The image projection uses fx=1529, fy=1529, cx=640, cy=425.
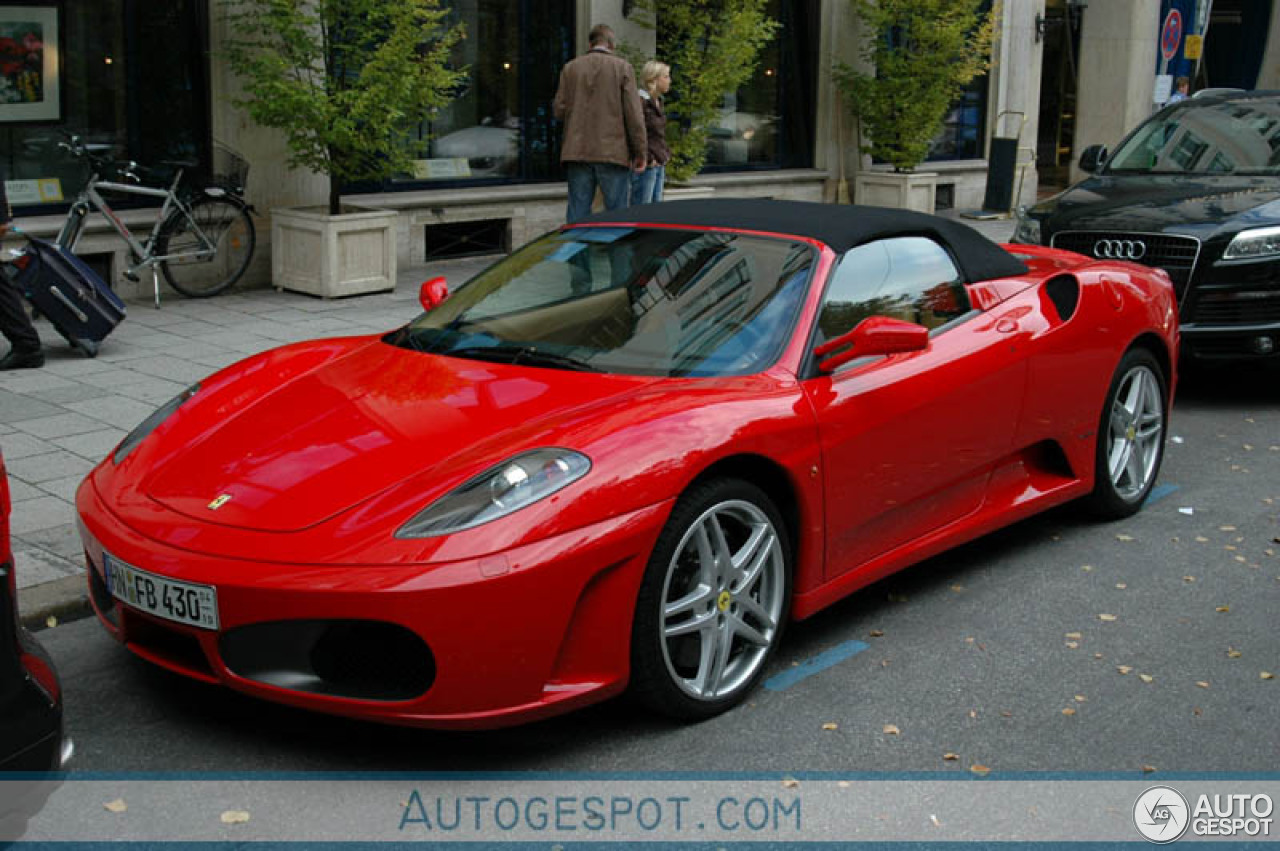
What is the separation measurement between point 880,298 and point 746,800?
2.06m

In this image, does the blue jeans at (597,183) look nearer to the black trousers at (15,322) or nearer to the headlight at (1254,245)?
the black trousers at (15,322)

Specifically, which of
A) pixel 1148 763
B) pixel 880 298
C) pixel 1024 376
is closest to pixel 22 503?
pixel 880 298

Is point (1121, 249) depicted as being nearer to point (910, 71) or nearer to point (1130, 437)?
point (1130, 437)

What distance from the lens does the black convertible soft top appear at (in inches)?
209

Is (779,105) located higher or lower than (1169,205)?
higher

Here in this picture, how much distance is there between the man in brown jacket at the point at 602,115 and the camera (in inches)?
500

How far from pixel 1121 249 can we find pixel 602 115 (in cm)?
490

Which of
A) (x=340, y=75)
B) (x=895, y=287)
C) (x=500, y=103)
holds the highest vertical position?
(x=340, y=75)

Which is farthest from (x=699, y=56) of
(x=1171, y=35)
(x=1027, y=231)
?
(x=1171, y=35)

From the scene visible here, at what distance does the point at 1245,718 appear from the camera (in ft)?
14.7

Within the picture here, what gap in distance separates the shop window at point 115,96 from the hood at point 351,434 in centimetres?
728

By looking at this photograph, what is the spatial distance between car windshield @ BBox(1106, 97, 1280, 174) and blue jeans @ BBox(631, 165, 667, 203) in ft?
14.0

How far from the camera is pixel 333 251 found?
11828 millimetres

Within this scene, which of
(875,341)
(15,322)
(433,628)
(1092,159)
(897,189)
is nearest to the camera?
(433,628)
